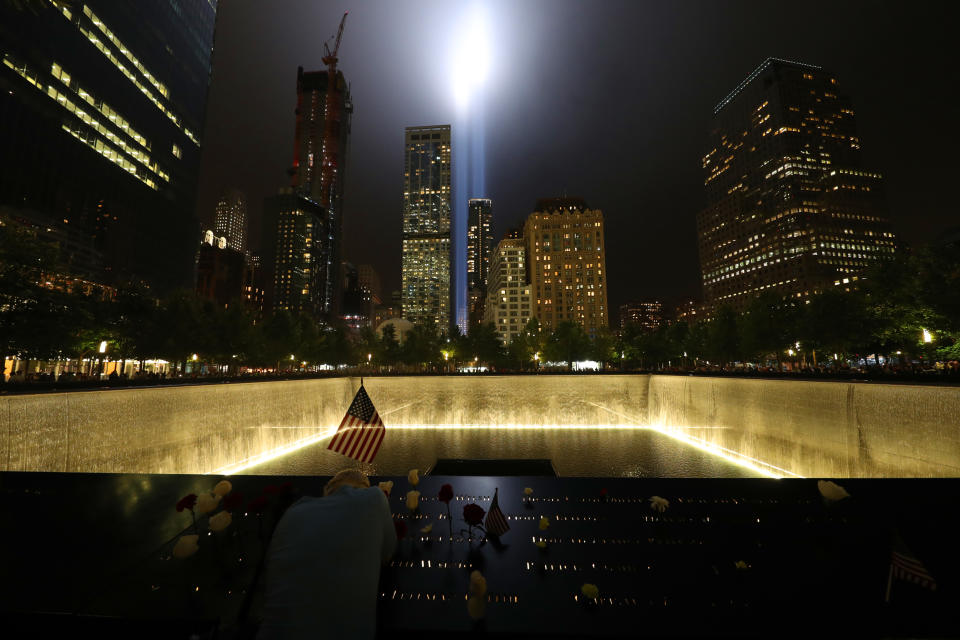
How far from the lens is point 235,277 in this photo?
195375mm

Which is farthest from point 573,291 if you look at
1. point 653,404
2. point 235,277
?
point 235,277

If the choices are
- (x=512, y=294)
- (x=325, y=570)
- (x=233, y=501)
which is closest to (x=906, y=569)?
(x=325, y=570)

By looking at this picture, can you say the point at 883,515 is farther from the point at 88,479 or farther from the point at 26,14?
the point at 26,14

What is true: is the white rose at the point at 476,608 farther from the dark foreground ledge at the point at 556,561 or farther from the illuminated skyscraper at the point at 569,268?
the illuminated skyscraper at the point at 569,268

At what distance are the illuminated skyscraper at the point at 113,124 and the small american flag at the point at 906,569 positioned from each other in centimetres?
8588

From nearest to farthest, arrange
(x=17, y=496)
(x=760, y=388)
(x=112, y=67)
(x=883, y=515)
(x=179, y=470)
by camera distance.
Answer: (x=883, y=515)
(x=17, y=496)
(x=179, y=470)
(x=760, y=388)
(x=112, y=67)

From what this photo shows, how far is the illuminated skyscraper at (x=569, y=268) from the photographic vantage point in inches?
5699

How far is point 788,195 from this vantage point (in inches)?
5394

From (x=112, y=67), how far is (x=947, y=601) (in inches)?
4473

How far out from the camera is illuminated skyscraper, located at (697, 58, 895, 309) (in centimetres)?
12962

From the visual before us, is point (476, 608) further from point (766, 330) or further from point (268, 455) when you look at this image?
point (766, 330)

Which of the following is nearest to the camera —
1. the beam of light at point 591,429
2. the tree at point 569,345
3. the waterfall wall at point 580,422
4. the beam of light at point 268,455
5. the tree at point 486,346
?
the waterfall wall at point 580,422

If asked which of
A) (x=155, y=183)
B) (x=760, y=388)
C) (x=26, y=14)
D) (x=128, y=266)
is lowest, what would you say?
(x=760, y=388)

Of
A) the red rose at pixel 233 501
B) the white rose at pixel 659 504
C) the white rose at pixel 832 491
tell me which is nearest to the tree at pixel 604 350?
the white rose at pixel 832 491
